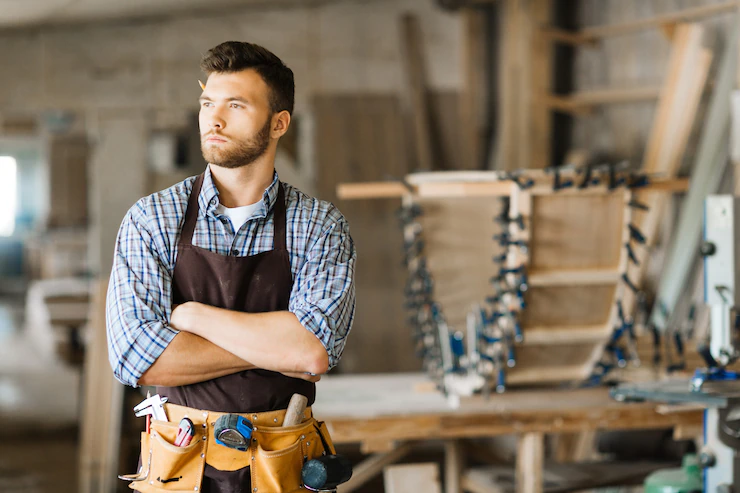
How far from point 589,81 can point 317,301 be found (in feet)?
14.8

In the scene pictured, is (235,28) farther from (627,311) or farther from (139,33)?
(627,311)

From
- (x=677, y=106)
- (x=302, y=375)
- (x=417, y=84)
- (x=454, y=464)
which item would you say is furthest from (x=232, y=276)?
(x=417, y=84)

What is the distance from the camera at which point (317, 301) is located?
1.84 meters

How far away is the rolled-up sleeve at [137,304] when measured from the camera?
1.75 metres

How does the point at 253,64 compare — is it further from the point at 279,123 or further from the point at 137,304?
the point at 137,304

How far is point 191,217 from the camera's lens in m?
1.85

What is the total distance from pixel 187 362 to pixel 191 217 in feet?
0.99

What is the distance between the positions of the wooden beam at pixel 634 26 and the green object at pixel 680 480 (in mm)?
2383

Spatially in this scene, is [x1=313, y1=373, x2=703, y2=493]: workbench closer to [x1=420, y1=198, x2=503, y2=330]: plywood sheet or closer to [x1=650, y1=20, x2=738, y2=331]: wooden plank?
[x1=420, y1=198, x2=503, y2=330]: plywood sheet

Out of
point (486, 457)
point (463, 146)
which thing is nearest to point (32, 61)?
point (463, 146)

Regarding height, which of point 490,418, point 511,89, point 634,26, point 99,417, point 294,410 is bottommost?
point 99,417

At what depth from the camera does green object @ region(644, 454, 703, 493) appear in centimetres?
314

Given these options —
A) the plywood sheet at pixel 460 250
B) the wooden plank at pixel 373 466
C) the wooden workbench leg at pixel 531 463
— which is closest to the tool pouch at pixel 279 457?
the wooden plank at pixel 373 466

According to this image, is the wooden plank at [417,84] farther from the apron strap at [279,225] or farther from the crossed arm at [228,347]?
the crossed arm at [228,347]
